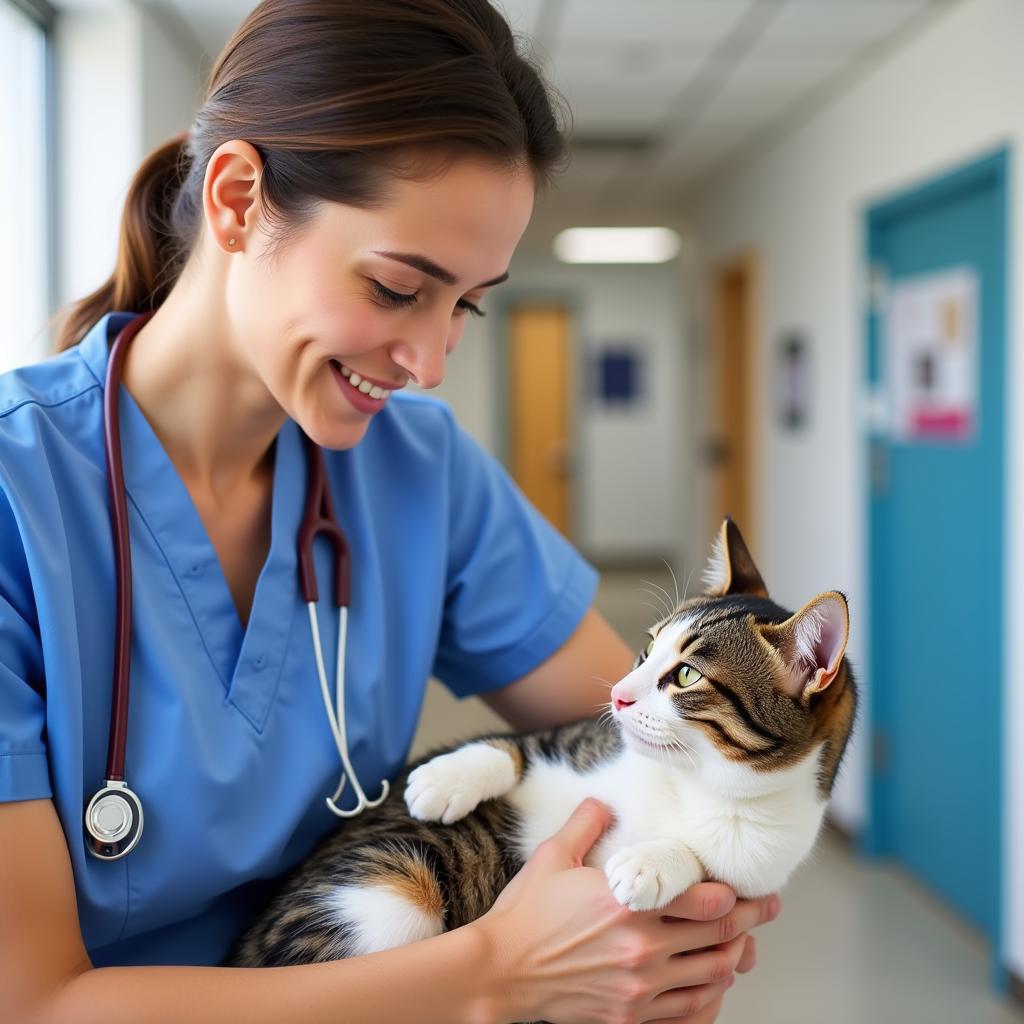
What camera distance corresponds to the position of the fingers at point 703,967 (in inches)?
37.9

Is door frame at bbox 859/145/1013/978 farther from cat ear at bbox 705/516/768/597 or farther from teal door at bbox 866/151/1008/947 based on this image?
cat ear at bbox 705/516/768/597

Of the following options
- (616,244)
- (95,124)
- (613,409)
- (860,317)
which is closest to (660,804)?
(95,124)

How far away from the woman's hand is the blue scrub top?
10.2 inches

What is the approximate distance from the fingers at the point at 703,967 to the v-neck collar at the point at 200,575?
0.47 m

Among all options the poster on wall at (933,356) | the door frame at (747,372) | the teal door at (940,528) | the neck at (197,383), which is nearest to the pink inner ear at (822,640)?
the neck at (197,383)

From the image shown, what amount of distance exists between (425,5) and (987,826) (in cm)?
305

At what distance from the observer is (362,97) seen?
92cm

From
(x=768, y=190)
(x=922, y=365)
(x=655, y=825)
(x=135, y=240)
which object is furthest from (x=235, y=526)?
(x=768, y=190)

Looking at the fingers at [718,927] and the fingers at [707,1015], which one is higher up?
the fingers at [718,927]

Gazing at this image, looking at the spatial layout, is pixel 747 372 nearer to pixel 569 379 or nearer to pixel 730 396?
pixel 730 396

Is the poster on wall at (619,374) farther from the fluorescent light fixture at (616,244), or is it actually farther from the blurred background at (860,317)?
the blurred background at (860,317)

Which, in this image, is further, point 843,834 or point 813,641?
point 843,834

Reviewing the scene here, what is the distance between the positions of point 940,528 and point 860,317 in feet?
3.02

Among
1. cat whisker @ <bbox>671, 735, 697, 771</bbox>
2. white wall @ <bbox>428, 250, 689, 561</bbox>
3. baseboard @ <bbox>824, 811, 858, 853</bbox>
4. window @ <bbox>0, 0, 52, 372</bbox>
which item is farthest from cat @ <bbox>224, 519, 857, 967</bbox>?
white wall @ <bbox>428, 250, 689, 561</bbox>
